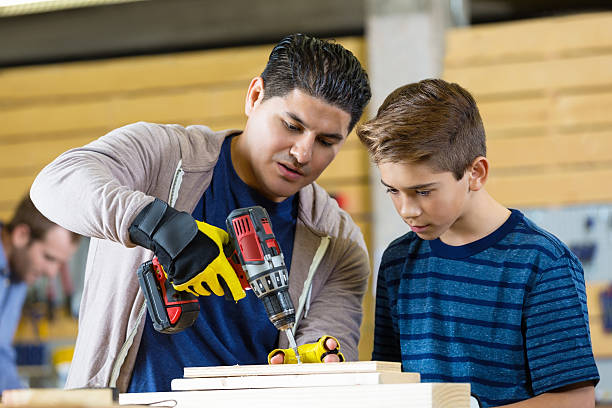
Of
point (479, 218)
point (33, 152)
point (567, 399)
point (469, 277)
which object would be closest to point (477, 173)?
point (479, 218)

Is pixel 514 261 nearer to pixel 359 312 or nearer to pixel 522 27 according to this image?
pixel 359 312

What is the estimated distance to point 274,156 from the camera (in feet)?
5.98

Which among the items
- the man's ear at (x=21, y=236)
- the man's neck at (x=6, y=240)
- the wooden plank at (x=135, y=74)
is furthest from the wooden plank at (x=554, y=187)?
the man's neck at (x=6, y=240)

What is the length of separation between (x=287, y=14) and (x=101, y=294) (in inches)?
144

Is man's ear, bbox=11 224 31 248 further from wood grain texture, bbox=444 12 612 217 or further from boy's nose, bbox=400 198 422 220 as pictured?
boy's nose, bbox=400 198 422 220

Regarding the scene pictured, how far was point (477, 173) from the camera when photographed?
1683mm

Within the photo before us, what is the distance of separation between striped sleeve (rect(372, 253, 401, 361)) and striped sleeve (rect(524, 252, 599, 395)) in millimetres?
364

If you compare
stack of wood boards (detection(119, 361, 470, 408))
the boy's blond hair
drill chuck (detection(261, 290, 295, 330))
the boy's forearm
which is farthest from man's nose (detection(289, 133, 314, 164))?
the boy's forearm

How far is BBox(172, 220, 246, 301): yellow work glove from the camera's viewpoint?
4.80ft

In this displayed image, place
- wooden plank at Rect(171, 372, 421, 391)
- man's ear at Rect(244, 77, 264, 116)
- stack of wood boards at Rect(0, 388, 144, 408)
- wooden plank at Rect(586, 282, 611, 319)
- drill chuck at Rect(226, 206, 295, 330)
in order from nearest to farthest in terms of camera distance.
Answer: stack of wood boards at Rect(0, 388, 144, 408) < wooden plank at Rect(171, 372, 421, 391) < drill chuck at Rect(226, 206, 295, 330) < man's ear at Rect(244, 77, 264, 116) < wooden plank at Rect(586, 282, 611, 319)

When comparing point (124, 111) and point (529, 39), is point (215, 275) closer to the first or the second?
point (529, 39)

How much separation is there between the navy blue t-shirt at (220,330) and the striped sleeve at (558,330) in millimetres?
634

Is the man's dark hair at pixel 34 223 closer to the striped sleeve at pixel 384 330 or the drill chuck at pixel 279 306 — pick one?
the striped sleeve at pixel 384 330

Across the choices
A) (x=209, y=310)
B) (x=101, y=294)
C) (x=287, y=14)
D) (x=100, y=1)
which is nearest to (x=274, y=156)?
(x=209, y=310)
